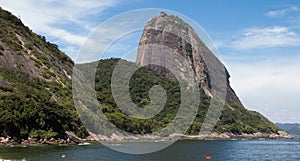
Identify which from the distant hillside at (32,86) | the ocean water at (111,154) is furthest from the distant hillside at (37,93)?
the ocean water at (111,154)

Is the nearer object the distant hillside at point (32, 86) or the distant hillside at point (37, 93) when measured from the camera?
the distant hillside at point (32, 86)

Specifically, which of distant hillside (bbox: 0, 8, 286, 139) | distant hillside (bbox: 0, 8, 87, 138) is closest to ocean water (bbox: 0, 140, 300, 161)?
distant hillside (bbox: 0, 8, 87, 138)

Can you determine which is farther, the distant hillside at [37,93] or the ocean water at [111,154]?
the distant hillside at [37,93]

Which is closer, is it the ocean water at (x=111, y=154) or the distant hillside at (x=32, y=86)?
the ocean water at (x=111, y=154)

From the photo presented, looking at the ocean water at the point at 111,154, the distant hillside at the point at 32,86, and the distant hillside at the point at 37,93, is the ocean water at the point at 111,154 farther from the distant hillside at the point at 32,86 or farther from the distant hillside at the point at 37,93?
the distant hillside at the point at 37,93

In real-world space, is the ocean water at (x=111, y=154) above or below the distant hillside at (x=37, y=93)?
below

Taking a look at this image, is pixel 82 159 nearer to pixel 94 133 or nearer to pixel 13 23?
pixel 94 133

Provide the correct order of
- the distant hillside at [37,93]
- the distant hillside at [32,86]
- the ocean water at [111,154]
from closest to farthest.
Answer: the ocean water at [111,154] → the distant hillside at [32,86] → the distant hillside at [37,93]

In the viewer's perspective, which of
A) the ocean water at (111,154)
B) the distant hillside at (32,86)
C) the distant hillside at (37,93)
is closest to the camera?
the ocean water at (111,154)

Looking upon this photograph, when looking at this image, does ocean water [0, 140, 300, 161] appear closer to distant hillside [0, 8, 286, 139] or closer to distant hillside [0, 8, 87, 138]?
distant hillside [0, 8, 87, 138]

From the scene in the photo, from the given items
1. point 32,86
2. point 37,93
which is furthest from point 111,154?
point 32,86

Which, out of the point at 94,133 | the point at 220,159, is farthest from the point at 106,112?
the point at 220,159
